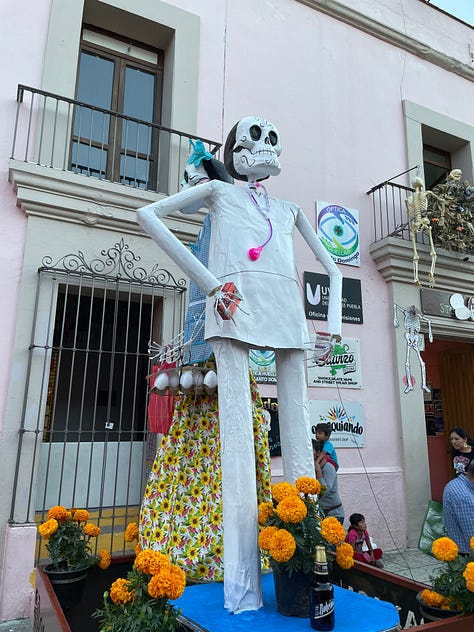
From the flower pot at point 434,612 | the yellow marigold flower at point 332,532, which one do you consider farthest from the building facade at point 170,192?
the flower pot at point 434,612

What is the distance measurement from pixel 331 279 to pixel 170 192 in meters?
2.86

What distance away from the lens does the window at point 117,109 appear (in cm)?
526

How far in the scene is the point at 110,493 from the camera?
181 inches

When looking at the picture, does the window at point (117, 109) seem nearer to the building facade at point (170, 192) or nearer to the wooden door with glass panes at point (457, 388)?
the building facade at point (170, 192)

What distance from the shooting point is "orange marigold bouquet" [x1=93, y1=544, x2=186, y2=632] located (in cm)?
162

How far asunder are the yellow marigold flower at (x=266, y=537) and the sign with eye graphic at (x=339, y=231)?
4.38 metres

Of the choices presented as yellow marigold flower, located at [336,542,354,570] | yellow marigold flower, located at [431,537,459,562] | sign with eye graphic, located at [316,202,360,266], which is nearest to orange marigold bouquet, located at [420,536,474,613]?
yellow marigold flower, located at [431,537,459,562]

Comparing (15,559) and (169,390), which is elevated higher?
(169,390)

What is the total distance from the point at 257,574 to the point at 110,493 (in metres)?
2.75

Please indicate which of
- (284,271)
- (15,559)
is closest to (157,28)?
(284,271)

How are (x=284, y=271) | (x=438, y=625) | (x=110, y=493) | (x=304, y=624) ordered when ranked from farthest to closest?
(x=110, y=493) → (x=284, y=271) → (x=304, y=624) → (x=438, y=625)

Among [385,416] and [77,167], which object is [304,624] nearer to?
[385,416]

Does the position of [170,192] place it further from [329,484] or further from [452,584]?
[452,584]

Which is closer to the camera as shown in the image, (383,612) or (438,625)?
(438,625)
